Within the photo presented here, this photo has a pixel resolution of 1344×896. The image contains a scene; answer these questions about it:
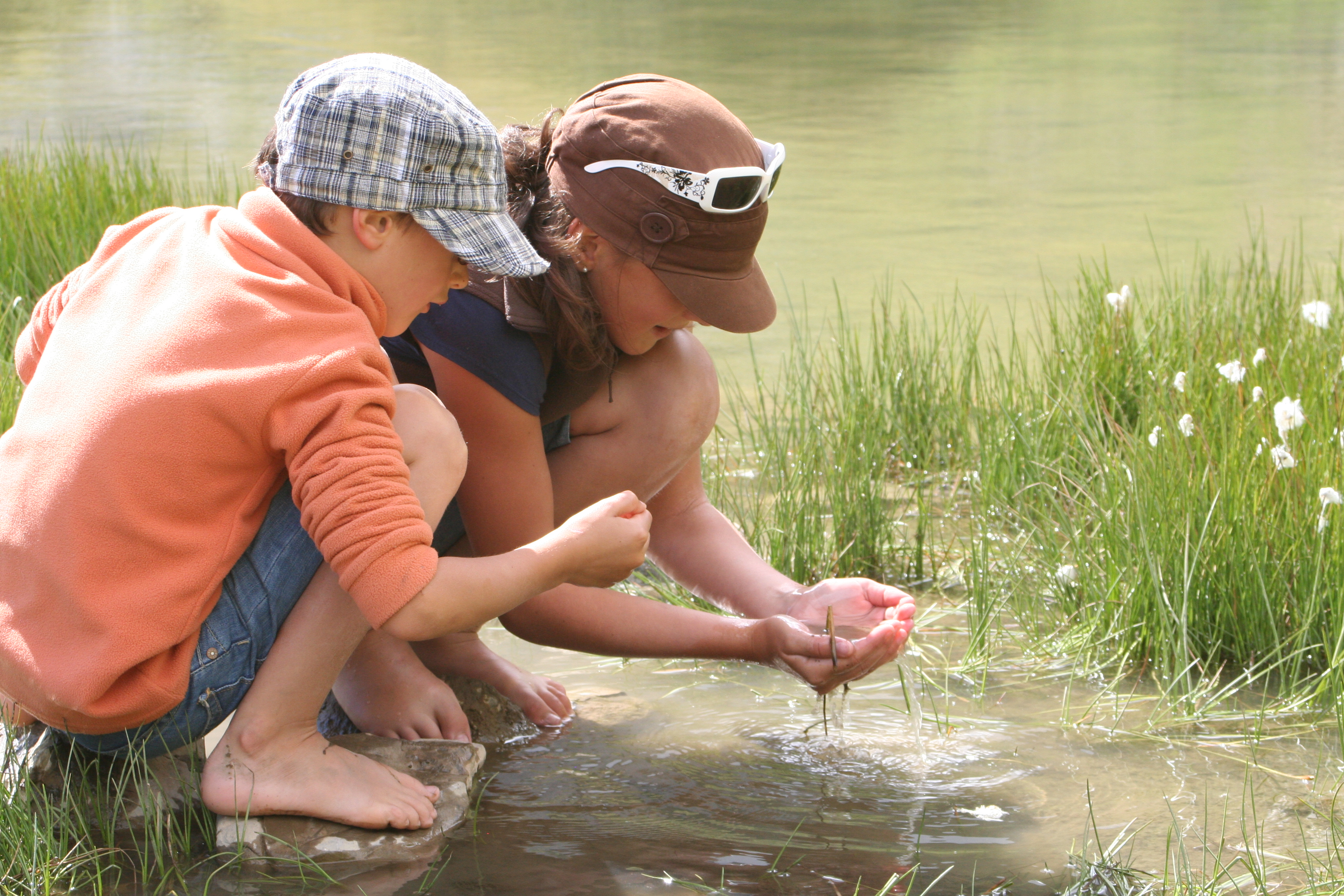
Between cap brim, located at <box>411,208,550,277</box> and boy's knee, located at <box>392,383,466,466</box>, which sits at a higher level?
cap brim, located at <box>411,208,550,277</box>

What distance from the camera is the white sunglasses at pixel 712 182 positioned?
2.14 meters

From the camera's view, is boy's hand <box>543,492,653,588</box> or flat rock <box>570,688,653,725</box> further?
flat rock <box>570,688,653,725</box>

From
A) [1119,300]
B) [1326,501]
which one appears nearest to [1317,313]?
[1119,300]

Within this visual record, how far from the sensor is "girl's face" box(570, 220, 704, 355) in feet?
7.38

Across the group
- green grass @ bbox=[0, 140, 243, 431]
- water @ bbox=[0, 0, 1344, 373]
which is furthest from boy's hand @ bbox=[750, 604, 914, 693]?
water @ bbox=[0, 0, 1344, 373]

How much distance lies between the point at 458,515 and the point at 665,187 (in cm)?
72

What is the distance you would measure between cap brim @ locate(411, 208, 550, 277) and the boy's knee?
21 cm

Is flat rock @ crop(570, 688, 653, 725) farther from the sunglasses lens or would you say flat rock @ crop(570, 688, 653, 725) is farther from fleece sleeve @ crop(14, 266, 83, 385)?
fleece sleeve @ crop(14, 266, 83, 385)

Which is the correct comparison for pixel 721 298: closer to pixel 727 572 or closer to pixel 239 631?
pixel 727 572

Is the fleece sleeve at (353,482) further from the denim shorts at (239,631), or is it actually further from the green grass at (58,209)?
the green grass at (58,209)

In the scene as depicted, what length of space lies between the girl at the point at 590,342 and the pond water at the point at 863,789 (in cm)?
13

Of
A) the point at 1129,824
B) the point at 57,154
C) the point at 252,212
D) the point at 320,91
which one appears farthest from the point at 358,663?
the point at 57,154

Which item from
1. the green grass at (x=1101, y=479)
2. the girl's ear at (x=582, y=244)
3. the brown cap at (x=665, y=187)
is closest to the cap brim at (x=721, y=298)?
the brown cap at (x=665, y=187)

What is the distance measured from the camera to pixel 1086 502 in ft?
9.80
